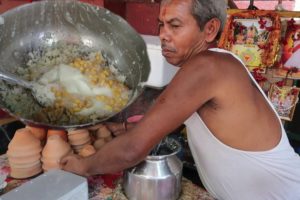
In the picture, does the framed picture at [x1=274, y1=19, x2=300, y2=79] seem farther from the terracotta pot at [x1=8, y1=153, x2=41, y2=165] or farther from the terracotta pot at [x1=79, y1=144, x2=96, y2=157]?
the terracotta pot at [x1=8, y1=153, x2=41, y2=165]

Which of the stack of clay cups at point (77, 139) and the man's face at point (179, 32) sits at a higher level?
the man's face at point (179, 32)

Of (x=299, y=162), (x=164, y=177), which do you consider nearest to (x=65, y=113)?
(x=164, y=177)

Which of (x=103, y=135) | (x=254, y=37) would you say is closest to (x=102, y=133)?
(x=103, y=135)

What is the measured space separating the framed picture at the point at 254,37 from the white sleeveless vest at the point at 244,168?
0.89m

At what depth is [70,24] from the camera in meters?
1.45

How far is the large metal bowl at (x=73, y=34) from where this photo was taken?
127cm

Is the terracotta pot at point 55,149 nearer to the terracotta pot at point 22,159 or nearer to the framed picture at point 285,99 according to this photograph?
the terracotta pot at point 22,159

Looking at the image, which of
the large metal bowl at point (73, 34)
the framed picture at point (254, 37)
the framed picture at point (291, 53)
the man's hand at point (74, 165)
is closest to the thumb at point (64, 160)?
the man's hand at point (74, 165)

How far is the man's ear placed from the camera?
3.73 ft

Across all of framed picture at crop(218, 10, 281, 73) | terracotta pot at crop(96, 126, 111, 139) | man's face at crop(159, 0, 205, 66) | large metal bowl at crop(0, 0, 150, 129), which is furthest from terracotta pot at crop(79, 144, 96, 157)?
framed picture at crop(218, 10, 281, 73)

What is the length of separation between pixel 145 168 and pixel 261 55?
1.36 metres

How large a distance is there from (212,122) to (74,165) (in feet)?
1.91

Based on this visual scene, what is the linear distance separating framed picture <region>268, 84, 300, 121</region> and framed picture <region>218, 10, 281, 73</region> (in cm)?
18

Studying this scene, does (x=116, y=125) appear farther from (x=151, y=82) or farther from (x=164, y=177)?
(x=164, y=177)
